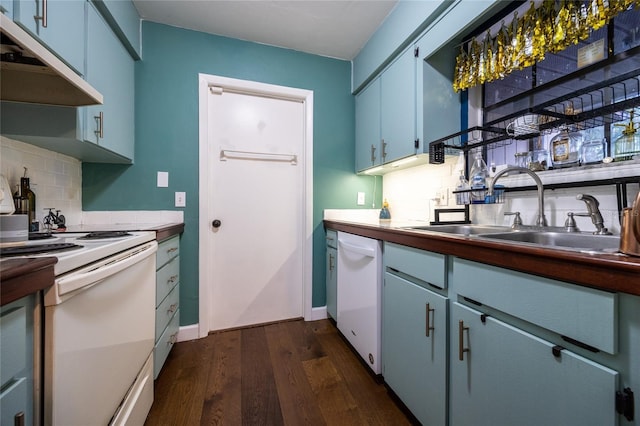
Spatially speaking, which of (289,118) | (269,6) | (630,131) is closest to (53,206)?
(289,118)

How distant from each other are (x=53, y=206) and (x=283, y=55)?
204cm

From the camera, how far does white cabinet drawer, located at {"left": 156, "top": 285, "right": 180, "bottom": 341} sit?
1.50 metres

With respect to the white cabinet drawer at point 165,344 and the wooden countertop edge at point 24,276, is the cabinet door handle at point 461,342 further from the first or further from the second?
the white cabinet drawer at point 165,344

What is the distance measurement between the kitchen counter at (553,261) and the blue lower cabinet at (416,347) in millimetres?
239

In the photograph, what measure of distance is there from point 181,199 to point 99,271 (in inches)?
52.8

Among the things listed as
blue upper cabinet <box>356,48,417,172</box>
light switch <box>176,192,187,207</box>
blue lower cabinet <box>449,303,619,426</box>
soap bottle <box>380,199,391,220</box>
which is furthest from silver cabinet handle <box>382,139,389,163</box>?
light switch <box>176,192,187,207</box>

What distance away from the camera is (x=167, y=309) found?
5.48ft

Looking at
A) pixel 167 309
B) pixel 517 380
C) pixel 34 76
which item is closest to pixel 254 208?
pixel 167 309

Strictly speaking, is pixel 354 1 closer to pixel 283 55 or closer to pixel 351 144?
pixel 283 55

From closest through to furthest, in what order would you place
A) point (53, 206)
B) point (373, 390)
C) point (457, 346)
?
point (457, 346) → point (373, 390) → point (53, 206)

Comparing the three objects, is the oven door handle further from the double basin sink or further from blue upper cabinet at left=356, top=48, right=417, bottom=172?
blue upper cabinet at left=356, top=48, right=417, bottom=172

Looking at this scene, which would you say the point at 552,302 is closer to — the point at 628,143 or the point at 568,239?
the point at 568,239

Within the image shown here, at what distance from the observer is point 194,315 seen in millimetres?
2039

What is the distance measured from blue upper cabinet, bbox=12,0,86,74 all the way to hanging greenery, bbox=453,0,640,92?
6.82 ft
